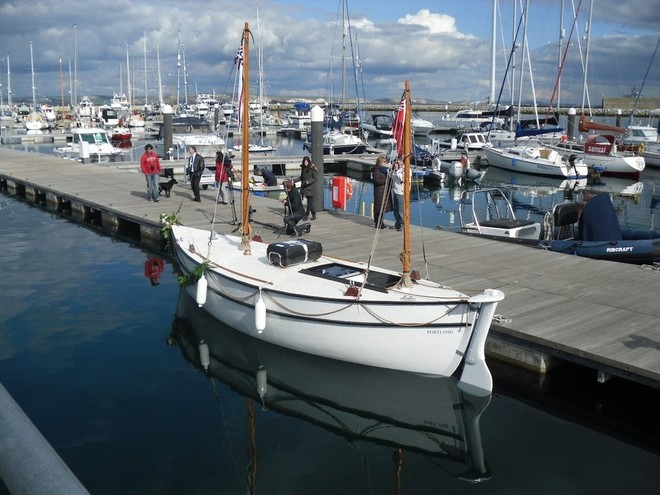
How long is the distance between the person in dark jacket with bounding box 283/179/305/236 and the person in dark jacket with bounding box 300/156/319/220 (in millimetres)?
1284

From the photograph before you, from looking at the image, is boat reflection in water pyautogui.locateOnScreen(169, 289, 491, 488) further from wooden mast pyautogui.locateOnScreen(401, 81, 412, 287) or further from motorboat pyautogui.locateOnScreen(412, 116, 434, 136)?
motorboat pyautogui.locateOnScreen(412, 116, 434, 136)

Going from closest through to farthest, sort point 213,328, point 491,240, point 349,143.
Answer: point 213,328 → point 491,240 → point 349,143

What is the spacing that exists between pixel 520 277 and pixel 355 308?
4.28m

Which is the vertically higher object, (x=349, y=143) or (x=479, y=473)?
(x=349, y=143)

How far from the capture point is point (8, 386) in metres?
9.62

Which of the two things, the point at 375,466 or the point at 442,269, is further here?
the point at 442,269

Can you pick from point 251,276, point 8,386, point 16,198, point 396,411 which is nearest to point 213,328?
point 251,276

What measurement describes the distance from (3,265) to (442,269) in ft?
36.2

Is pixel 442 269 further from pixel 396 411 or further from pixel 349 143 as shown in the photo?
pixel 349 143

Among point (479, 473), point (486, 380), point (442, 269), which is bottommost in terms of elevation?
point (479, 473)

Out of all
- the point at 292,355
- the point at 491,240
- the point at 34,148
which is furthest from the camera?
the point at 34,148

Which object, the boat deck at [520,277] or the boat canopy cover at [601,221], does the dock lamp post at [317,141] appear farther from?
the boat canopy cover at [601,221]

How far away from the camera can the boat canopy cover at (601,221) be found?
47.9 feet

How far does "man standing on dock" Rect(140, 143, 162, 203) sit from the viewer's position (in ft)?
66.2
